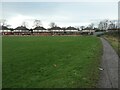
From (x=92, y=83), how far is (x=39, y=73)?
3.16 metres

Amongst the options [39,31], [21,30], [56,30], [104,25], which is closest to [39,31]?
[39,31]

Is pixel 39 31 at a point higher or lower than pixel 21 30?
lower

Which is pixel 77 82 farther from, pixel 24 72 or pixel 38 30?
pixel 38 30

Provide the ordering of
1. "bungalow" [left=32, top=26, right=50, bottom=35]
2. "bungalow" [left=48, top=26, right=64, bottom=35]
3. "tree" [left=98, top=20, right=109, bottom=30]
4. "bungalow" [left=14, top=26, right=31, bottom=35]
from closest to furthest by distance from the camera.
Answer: "tree" [left=98, top=20, right=109, bottom=30], "bungalow" [left=14, top=26, right=31, bottom=35], "bungalow" [left=32, top=26, right=50, bottom=35], "bungalow" [left=48, top=26, right=64, bottom=35]

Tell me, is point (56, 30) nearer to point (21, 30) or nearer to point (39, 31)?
point (39, 31)

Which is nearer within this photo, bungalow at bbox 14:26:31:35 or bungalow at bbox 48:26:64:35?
bungalow at bbox 14:26:31:35

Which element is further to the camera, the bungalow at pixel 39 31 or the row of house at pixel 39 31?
the bungalow at pixel 39 31

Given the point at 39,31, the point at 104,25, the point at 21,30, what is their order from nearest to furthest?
the point at 104,25 → the point at 21,30 → the point at 39,31

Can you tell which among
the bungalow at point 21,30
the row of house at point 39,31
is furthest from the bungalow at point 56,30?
the bungalow at point 21,30

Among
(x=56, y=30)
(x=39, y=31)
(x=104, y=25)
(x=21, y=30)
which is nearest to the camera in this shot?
(x=104, y=25)

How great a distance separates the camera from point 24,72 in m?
11.8

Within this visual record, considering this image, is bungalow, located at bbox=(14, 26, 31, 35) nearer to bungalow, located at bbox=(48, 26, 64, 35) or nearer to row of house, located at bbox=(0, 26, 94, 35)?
row of house, located at bbox=(0, 26, 94, 35)

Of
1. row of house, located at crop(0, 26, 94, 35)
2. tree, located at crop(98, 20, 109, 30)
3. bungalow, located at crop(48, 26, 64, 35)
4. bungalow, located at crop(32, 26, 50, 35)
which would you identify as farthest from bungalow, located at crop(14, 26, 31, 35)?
tree, located at crop(98, 20, 109, 30)

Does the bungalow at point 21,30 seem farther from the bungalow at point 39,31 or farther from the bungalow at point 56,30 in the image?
the bungalow at point 56,30
